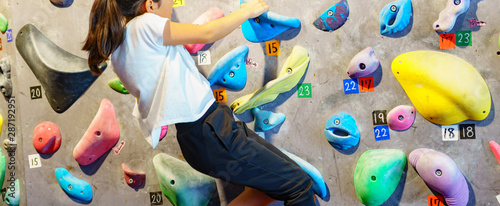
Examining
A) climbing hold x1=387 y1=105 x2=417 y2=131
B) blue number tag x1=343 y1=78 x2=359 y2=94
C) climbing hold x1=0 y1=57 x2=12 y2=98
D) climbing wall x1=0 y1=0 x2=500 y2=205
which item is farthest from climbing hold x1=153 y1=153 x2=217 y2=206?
climbing hold x1=0 y1=57 x2=12 y2=98

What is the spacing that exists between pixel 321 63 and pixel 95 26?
3.02 ft

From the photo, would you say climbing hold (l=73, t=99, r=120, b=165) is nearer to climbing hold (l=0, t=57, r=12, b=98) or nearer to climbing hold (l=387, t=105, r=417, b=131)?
climbing hold (l=0, t=57, r=12, b=98)

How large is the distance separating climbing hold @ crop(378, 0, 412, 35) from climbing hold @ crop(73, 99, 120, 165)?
1304mm

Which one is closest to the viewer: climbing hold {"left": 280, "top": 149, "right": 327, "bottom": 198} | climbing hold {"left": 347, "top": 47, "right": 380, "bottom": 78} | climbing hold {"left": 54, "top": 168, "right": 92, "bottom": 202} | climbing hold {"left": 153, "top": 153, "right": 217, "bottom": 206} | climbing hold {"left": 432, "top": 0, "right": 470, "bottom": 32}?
climbing hold {"left": 432, "top": 0, "right": 470, "bottom": 32}

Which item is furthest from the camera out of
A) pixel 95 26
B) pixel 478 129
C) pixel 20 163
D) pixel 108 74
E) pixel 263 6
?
pixel 20 163

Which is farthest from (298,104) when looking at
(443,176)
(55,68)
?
(55,68)

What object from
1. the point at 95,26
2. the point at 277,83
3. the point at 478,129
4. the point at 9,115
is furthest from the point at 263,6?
the point at 9,115

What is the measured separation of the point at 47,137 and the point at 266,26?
125 centimetres

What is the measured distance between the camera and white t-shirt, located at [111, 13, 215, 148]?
4.78 feet

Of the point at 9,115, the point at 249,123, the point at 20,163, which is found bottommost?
the point at 20,163

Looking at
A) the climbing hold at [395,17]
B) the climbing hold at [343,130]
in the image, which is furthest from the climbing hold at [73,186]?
the climbing hold at [395,17]

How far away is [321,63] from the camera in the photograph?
1942 millimetres

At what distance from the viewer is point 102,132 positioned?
2215 millimetres

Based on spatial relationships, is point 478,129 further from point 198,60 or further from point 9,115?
point 9,115
